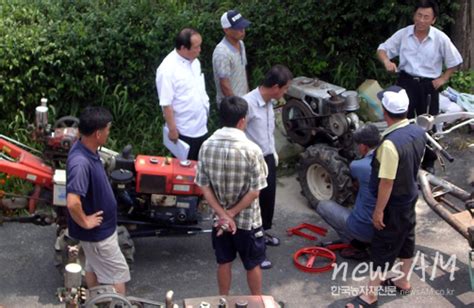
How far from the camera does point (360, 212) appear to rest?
6.79 metres

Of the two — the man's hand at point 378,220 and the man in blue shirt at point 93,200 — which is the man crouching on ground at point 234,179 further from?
the man's hand at point 378,220

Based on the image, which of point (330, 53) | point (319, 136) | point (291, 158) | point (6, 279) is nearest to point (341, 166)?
point (319, 136)

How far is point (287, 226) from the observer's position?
25.6 feet

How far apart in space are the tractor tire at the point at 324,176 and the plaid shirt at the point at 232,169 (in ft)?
6.36

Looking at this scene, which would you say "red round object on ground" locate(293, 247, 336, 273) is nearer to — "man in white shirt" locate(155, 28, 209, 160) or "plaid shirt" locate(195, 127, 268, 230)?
"plaid shirt" locate(195, 127, 268, 230)

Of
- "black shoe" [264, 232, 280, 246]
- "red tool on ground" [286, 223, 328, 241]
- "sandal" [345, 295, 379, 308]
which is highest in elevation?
"red tool on ground" [286, 223, 328, 241]

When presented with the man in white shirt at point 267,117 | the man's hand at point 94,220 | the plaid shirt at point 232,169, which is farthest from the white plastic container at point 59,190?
the man in white shirt at point 267,117

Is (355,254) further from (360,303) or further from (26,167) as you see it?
A: (26,167)

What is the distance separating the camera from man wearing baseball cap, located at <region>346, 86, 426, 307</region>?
19.7ft

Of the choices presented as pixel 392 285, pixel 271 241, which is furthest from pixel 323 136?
pixel 392 285

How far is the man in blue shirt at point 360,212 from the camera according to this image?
6.76m

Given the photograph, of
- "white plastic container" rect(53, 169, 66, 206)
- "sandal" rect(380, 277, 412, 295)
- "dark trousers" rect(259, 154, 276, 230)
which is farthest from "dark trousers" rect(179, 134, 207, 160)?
"sandal" rect(380, 277, 412, 295)

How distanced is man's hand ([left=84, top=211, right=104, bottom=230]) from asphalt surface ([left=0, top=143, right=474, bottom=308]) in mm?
1123

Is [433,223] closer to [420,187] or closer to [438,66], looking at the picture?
[420,187]
